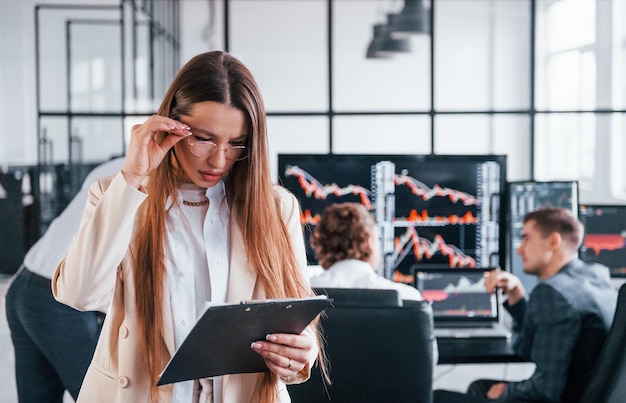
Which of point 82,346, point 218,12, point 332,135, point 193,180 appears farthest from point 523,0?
point 193,180

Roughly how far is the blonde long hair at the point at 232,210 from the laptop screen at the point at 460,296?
198cm

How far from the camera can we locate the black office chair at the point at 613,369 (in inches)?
95.0

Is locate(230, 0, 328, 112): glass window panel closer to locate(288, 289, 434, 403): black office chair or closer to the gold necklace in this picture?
locate(288, 289, 434, 403): black office chair

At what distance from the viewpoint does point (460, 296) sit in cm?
347

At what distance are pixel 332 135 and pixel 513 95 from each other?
→ 1.00 m

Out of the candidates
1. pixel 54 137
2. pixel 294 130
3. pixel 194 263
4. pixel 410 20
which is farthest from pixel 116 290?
pixel 54 137

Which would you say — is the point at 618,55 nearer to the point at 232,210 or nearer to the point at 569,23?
the point at 569,23

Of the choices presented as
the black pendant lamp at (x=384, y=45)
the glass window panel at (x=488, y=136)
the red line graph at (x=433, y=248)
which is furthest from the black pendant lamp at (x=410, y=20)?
the red line graph at (x=433, y=248)

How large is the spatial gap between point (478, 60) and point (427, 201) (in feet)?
3.42

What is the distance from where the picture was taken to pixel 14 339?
272 cm

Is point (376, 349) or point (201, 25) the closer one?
point (376, 349)

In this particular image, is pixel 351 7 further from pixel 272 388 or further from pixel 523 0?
pixel 272 388

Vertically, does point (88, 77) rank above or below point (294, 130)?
above

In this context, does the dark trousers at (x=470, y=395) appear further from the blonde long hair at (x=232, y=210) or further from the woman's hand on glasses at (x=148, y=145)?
the woman's hand on glasses at (x=148, y=145)
